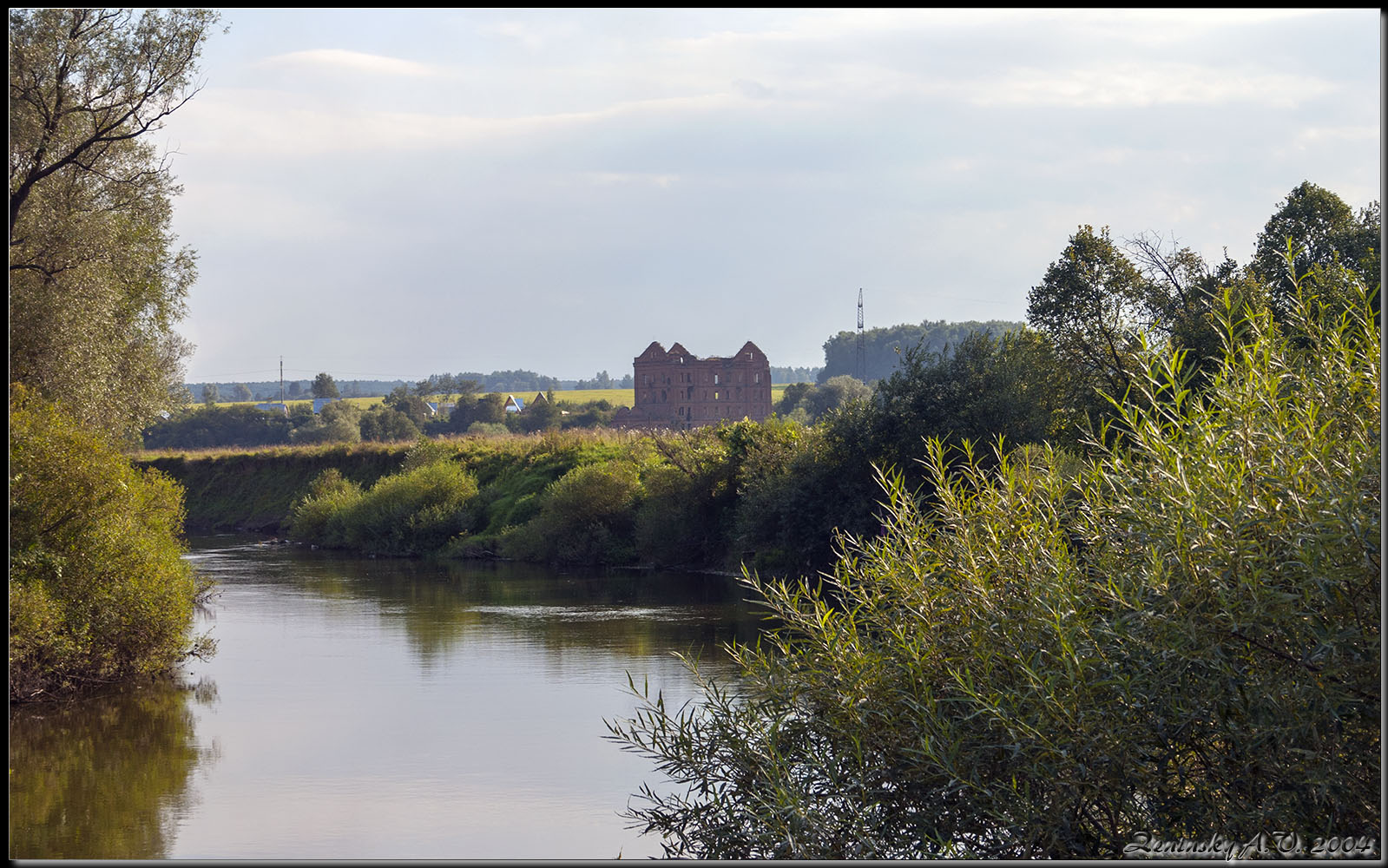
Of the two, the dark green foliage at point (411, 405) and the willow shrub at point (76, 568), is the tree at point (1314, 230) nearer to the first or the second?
the willow shrub at point (76, 568)

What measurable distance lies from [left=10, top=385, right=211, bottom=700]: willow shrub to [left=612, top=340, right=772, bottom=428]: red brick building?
62.4m

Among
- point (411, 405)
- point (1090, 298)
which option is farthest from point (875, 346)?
point (1090, 298)

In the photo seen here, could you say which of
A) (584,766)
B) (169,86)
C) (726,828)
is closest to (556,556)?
(169,86)

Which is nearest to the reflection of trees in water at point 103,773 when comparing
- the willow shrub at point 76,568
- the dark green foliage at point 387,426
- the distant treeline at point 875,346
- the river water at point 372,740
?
the river water at point 372,740

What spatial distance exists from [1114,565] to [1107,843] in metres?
1.47

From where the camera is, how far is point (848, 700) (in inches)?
288

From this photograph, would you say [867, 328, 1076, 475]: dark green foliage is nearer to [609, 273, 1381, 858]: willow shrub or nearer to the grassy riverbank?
the grassy riverbank

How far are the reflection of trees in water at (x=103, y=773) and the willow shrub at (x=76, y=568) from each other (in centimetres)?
53

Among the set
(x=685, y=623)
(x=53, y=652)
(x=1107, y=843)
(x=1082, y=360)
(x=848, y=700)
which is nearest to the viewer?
(x=1107, y=843)

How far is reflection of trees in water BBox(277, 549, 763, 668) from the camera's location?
21.1 m

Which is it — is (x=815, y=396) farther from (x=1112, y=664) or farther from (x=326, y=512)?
(x=1112, y=664)

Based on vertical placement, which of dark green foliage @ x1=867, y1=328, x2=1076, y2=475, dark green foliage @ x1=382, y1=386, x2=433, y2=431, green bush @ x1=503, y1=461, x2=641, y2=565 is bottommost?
green bush @ x1=503, y1=461, x2=641, y2=565

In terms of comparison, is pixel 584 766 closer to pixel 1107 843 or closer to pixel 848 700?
pixel 848 700

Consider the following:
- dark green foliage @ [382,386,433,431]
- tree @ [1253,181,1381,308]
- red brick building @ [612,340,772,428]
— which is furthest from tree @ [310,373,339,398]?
tree @ [1253,181,1381,308]
